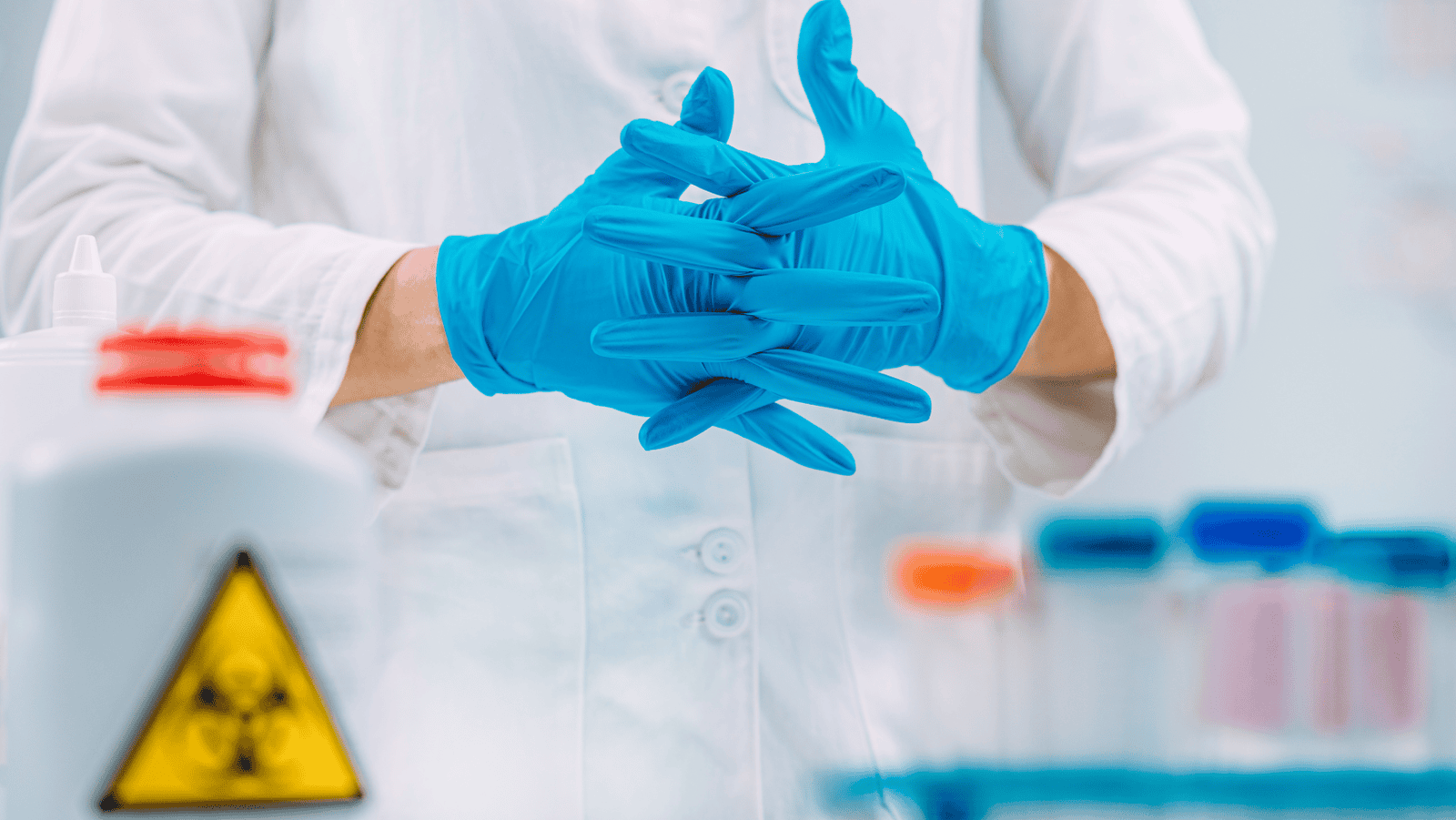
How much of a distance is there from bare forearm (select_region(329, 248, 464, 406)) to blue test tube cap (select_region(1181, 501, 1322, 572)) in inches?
18.2

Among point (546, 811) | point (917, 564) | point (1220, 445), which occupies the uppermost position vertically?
point (1220, 445)

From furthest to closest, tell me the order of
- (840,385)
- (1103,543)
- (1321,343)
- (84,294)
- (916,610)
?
(1321,343), (916,610), (1103,543), (840,385), (84,294)

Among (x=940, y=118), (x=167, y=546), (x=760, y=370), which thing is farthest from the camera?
(x=940, y=118)

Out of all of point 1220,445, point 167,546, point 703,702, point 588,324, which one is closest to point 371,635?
point 167,546

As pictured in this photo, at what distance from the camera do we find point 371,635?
0.28 meters

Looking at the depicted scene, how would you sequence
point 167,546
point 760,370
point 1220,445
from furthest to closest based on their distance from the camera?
point 1220,445 < point 760,370 < point 167,546

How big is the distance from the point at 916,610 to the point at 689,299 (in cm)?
34

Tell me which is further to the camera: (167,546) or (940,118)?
(940,118)

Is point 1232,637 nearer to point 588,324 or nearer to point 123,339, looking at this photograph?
point 588,324

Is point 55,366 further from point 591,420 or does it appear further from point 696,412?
point 591,420

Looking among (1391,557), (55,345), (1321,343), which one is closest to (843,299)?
(55,345)

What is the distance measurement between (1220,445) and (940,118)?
0.52 metres

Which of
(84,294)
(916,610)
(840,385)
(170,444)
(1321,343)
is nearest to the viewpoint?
(170,444)

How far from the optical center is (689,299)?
472 mm
